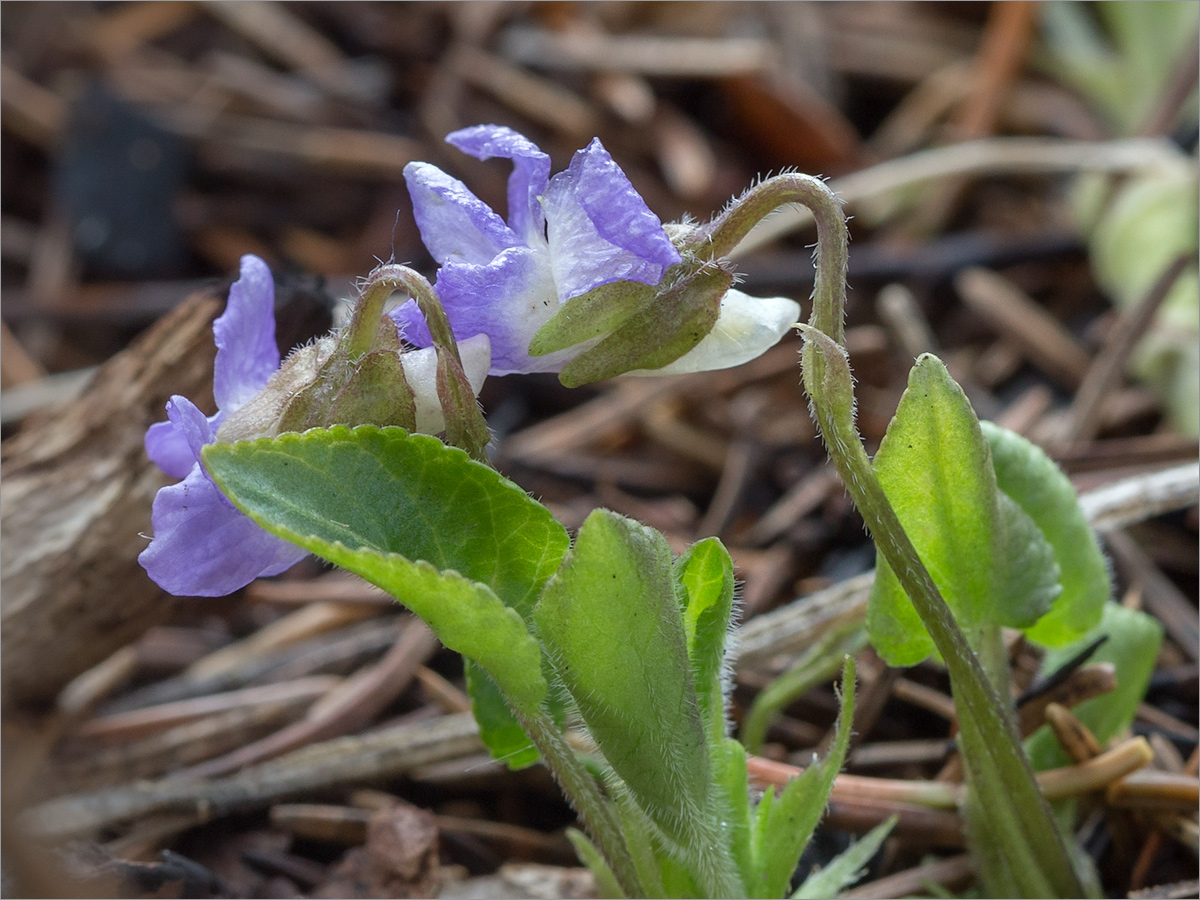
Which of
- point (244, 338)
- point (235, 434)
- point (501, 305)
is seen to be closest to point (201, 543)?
point (235, 434)

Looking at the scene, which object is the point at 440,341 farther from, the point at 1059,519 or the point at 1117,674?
the point at 1117,674

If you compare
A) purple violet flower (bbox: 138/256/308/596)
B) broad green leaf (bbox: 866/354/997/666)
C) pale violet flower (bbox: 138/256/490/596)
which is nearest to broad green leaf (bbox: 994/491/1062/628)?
broad green leaf (bbox: 866/354/997/666)

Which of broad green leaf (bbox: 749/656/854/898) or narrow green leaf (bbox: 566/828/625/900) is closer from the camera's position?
broad green leaf (bbox: 749/656/854/898)

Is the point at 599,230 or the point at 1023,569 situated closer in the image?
the point at 599,230

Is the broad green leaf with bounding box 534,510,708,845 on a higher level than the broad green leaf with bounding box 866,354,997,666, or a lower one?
lower

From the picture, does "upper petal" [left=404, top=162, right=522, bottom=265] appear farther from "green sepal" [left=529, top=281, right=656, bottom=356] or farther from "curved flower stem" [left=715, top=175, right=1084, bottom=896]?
"curved flower stem" [left=715, top=175, right=1084, bottom=896]

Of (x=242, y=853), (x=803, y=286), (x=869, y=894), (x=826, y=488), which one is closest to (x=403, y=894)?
(x=242, y=853)

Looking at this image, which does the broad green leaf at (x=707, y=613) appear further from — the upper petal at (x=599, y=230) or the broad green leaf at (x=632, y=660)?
the upper petal at (x=599, y=230)
